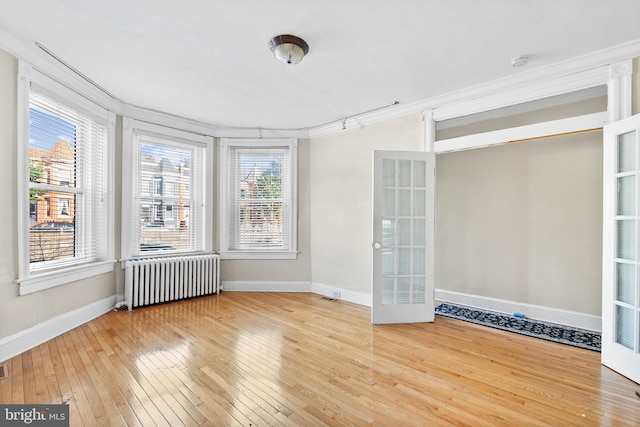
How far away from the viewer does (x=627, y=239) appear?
8.48 feet

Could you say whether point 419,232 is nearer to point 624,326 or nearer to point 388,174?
point 388,174

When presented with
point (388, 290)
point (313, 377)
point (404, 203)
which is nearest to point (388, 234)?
point (404, 203)

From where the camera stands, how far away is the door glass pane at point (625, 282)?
99.3 inches

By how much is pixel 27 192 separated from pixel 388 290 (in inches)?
152

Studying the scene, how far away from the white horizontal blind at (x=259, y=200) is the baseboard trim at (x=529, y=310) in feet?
9.17

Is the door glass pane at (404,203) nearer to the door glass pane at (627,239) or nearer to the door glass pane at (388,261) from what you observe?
the door glass pane at (388,261)

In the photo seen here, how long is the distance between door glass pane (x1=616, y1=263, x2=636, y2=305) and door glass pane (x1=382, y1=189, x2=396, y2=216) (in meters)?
2.08

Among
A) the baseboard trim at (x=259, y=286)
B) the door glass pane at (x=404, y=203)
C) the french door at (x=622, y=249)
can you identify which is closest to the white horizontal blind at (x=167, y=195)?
the baseboard trim at (x=259, y=286)

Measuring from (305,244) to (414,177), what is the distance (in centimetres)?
226

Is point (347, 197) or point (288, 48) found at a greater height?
point (288, 48)

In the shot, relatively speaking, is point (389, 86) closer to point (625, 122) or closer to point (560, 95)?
point (560, 95)

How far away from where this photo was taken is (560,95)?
10.4ft

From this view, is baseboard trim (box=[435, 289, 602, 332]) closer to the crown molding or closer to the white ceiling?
the crown molding

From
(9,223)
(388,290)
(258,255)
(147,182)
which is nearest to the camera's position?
(9,223)
